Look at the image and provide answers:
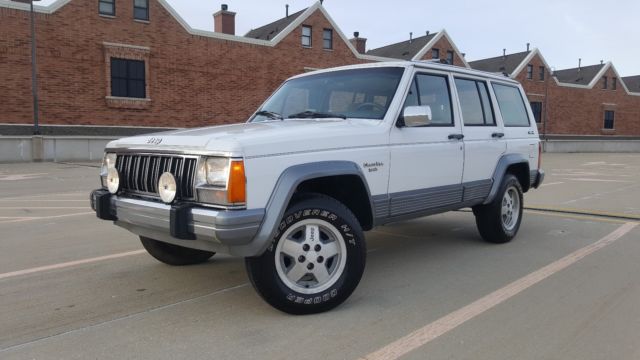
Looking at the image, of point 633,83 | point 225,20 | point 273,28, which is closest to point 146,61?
point 225,20

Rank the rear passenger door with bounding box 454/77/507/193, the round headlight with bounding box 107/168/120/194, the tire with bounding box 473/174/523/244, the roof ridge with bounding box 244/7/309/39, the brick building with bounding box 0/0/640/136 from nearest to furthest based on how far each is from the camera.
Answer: the round headlight with bounding box 107/168/120/194
the rear passenger door with bounding box 454/77/507/193
the tire with bounding box 473/174/523/244
the brick building with bounding box 0/0/640/136
the roof ridge with bounding box 244/7/309/39

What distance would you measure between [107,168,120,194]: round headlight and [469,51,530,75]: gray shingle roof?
1785 inches

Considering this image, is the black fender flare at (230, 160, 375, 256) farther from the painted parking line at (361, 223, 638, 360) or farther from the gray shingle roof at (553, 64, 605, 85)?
the gray shingle roof at (553, 64, 605, 85)

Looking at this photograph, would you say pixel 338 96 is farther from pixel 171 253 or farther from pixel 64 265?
pixel 64 265

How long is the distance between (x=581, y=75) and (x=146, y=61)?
1868 inches

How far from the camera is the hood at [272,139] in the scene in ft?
11.5

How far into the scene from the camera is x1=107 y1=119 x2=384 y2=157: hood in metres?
3.50

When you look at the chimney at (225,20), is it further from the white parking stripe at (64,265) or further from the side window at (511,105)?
the white parking stripe at (64,265)

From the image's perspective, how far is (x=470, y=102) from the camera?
5.74 m

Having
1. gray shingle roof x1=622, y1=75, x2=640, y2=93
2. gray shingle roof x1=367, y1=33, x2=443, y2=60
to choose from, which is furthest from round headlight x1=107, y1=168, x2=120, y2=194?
gray shingle roof x1=622, y1=75, x2=640, y2=93

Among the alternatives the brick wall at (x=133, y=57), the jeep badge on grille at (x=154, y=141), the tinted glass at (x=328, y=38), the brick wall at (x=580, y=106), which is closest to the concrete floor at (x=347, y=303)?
the jeep badge on grille at (x=154, y=141)

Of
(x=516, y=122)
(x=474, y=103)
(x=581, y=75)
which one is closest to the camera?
(x=474, y=103)

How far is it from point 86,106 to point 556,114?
41.1 metres

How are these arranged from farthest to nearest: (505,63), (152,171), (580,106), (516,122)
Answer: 1. (580,106)
2. (505,63)
3. (516,122)
4. (152,171)
